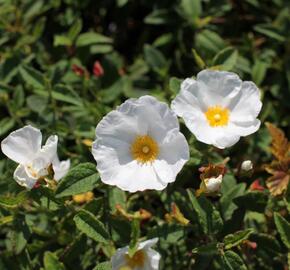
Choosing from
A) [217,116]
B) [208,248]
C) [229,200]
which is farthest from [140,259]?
[217,116]

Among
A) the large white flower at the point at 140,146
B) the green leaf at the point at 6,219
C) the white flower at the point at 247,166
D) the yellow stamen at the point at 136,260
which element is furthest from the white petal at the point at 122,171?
the green leaf at the point at 6,219

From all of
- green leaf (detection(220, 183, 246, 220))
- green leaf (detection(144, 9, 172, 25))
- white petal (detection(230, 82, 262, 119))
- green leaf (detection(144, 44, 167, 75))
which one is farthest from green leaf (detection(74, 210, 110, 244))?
green leaf (detection(144, 9, 172, 25))

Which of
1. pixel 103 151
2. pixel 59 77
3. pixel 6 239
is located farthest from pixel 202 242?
pixel 59 77

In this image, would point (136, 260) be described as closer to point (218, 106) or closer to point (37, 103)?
point (218, 106)

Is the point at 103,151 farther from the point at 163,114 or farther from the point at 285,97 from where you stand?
the point at 285,97

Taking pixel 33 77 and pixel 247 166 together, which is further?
pixel 33 77
